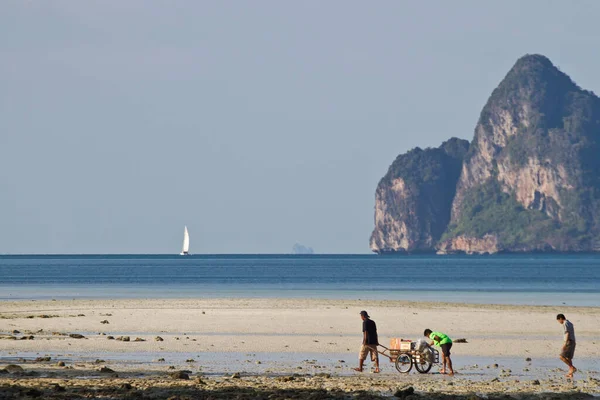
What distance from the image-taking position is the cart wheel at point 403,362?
2516 cm

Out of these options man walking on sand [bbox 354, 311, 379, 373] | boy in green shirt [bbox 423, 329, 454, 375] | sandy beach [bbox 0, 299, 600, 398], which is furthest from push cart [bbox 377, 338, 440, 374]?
man walking on sand [bbox 354, 311, 379, 373]

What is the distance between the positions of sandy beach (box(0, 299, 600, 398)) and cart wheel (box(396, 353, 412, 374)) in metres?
0.51

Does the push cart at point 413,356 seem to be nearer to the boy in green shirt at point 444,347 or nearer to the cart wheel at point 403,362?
the cart wheel at point 403,362

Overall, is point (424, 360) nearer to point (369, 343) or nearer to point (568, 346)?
point (369, 343)

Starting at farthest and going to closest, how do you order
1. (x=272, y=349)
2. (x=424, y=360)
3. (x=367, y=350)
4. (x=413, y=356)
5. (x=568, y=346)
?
(x=272, y=349) < (x=367, y=350) < (x=413, y=356) < (x=424, y=360) < (x=568, y=346)

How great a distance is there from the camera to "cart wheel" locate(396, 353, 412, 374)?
2516 cm

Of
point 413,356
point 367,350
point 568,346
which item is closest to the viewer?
point 568,346

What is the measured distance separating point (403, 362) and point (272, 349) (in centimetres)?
635

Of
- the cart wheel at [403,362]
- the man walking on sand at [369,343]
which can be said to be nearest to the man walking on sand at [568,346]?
the cart wheel at [403,362]

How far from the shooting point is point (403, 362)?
25.2m

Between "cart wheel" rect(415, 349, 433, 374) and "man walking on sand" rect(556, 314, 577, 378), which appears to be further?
"cart wheel" rect(415, 349, 433, 374)

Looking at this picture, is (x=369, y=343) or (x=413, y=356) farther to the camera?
(x=369, y=343)

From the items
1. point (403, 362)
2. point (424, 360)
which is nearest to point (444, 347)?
point (424, 360)

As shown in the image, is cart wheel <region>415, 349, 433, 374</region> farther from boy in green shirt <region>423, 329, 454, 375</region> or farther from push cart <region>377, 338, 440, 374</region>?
boy in green shirt <region>423, 329, 454, 375</region>
